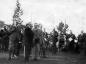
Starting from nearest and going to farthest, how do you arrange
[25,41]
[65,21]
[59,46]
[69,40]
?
[25,41] < [59,46] < [65,21] < [69,40]

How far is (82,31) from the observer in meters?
73.0

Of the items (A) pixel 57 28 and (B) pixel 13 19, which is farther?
(A) pixel 57 28

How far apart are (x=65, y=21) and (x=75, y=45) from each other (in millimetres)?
9867

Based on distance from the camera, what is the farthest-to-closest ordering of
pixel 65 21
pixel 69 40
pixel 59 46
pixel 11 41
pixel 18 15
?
1. pixel 69 40
2. pixel 65 21
3. pixel 59 46
4. pixel 18 15
5. pixel 11 41

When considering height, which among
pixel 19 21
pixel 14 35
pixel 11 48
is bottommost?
pixel 11 48

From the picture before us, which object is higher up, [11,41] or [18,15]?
[18,15]

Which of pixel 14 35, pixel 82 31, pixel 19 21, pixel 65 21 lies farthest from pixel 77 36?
pixel 14 35

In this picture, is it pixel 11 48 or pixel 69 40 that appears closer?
pixel 11 48

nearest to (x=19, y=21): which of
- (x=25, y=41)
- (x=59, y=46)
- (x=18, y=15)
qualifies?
(x=18, y=15)

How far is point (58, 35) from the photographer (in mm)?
64062

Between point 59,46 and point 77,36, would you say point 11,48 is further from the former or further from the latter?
point 77,36

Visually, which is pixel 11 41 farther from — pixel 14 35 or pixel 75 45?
pixel 75 45

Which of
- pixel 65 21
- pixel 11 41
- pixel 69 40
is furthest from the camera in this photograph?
pixel 69 40

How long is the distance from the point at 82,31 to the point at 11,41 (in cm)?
5659
